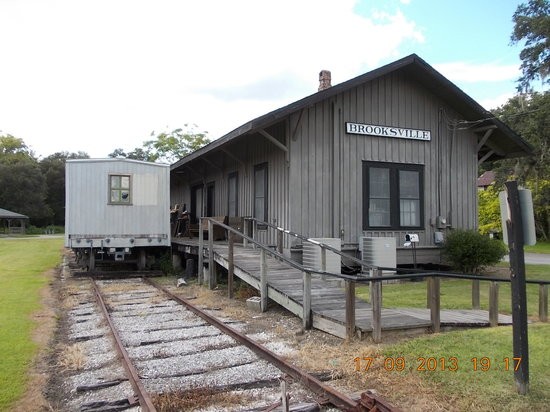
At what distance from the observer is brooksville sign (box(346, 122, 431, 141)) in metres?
12.7

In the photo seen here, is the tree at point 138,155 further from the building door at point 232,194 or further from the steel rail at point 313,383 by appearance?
the steel rail at point 313,383

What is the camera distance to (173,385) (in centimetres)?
501

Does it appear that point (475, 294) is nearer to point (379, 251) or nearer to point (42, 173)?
point (379, 251)

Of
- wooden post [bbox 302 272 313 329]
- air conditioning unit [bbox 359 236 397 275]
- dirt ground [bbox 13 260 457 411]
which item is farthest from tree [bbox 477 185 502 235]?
wooden post [bbox 302 272 313 329]

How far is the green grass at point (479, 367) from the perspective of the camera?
4277 millimetres

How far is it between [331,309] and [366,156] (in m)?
6.31

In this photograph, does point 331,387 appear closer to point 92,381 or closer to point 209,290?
A: point 92,381

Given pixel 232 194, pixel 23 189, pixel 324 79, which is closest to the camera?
pixel 324 79

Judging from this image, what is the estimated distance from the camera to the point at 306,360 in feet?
A: 18.7

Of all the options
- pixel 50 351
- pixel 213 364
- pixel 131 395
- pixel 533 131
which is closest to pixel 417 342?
pixel 213 364

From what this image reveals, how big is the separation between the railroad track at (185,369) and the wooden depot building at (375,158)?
14.6ft

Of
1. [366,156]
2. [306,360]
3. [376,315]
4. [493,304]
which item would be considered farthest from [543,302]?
[366,156]

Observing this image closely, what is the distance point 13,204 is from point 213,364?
225ft

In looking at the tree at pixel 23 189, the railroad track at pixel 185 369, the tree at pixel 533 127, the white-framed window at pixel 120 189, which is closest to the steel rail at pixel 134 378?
the railroad track at pixel 185 369
